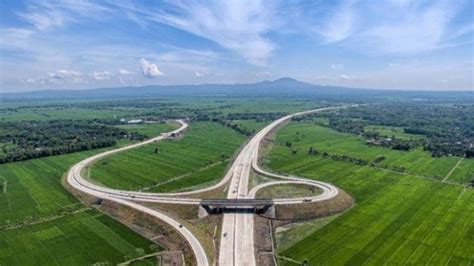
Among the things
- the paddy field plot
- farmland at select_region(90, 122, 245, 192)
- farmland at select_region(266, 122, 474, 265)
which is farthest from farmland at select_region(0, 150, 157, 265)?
the paddy field plot

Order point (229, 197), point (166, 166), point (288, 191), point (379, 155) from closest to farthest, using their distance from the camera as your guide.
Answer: point (229, 197) → point (288, 191) → point (166, 166) → point (379, 155)

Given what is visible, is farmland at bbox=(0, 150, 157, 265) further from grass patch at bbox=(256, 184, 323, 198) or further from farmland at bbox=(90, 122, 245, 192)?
grass patch at bbox=(256, 184, 323, 198)

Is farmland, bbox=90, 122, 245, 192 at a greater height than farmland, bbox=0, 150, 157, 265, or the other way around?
farmland, bbox=90, 122, 245, 192

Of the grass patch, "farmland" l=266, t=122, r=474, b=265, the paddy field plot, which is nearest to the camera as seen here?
"farmland" l=266, t=122, r=474, b=265

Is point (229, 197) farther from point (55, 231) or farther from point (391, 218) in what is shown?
point (55, 231)

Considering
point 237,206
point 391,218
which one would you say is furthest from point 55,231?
point 391,218

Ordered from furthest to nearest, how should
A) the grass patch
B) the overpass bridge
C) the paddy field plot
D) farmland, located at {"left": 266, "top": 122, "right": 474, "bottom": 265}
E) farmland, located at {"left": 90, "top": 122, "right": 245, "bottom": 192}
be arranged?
the paddy field plot, farmland, located at {"left": 90, "top": 122, "right": 245, "bottom": 192}, the grass patch, the overpass bridge, farmland, located at {"left": 266, "top": 122, "right": 474, "bottom": 265}

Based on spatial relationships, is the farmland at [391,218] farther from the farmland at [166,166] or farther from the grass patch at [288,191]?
the farmland at [166,166]
